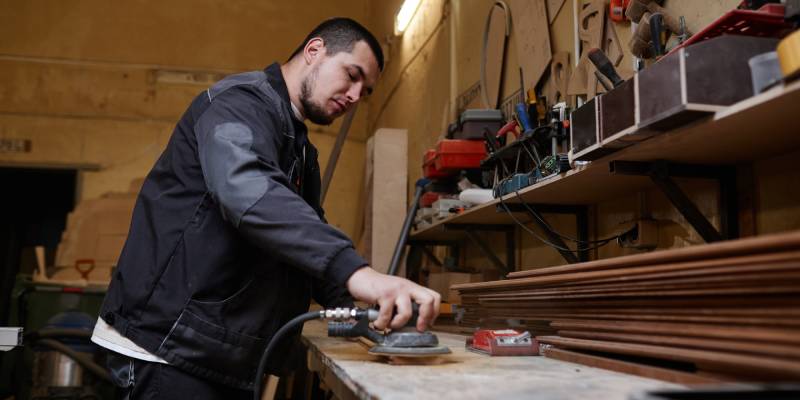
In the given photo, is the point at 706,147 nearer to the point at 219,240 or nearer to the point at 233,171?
the point at 233,171

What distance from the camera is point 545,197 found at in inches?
69.5

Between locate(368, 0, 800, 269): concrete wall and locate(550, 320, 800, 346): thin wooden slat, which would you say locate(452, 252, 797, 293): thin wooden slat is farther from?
locate(368, 0, 800, 269): concrete wall

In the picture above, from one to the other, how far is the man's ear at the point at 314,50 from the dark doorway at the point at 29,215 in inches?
233

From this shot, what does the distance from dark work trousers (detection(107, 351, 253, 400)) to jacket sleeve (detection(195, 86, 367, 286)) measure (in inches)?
14.7

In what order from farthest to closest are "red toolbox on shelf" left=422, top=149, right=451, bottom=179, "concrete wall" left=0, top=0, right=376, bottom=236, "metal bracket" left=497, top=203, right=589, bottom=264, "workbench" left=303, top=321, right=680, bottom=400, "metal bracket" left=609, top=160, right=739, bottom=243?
1. "concrete wall" left=0, top=0, right=376, bottom=236
2. "red toolbox on shelf" left=422, top=149, right=451, bottom=179
3. "metal bracket" left=497, top=203, right=589, bottom=264
4. "metal bracket" left=609, top=160, right=739, bottom=243
5. "workbench" left=303, top=321, right=680, bottom=400

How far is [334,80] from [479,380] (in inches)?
39.3

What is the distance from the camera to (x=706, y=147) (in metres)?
1.15

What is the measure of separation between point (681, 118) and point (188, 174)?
40.8 inches

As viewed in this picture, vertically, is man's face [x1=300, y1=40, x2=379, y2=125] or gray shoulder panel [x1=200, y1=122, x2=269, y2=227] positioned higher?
man's face [x1=300, y1=40, x2=379, y2=125]

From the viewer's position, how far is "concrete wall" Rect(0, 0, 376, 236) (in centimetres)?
557

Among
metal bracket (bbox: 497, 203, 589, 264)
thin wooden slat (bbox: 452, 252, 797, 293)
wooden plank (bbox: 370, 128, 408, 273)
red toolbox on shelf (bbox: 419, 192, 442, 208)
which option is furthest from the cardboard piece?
thin wooden slat (bbox: 452, 252, 797, 293)

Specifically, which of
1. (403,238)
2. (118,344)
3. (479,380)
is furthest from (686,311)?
(403,238)

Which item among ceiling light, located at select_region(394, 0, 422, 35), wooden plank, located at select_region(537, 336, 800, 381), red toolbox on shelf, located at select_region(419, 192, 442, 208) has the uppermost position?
ceiling light, located at select_region(394, 0, 422, 35)

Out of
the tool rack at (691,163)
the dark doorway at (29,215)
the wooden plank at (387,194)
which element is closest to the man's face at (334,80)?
the tool rack at (691,163)
